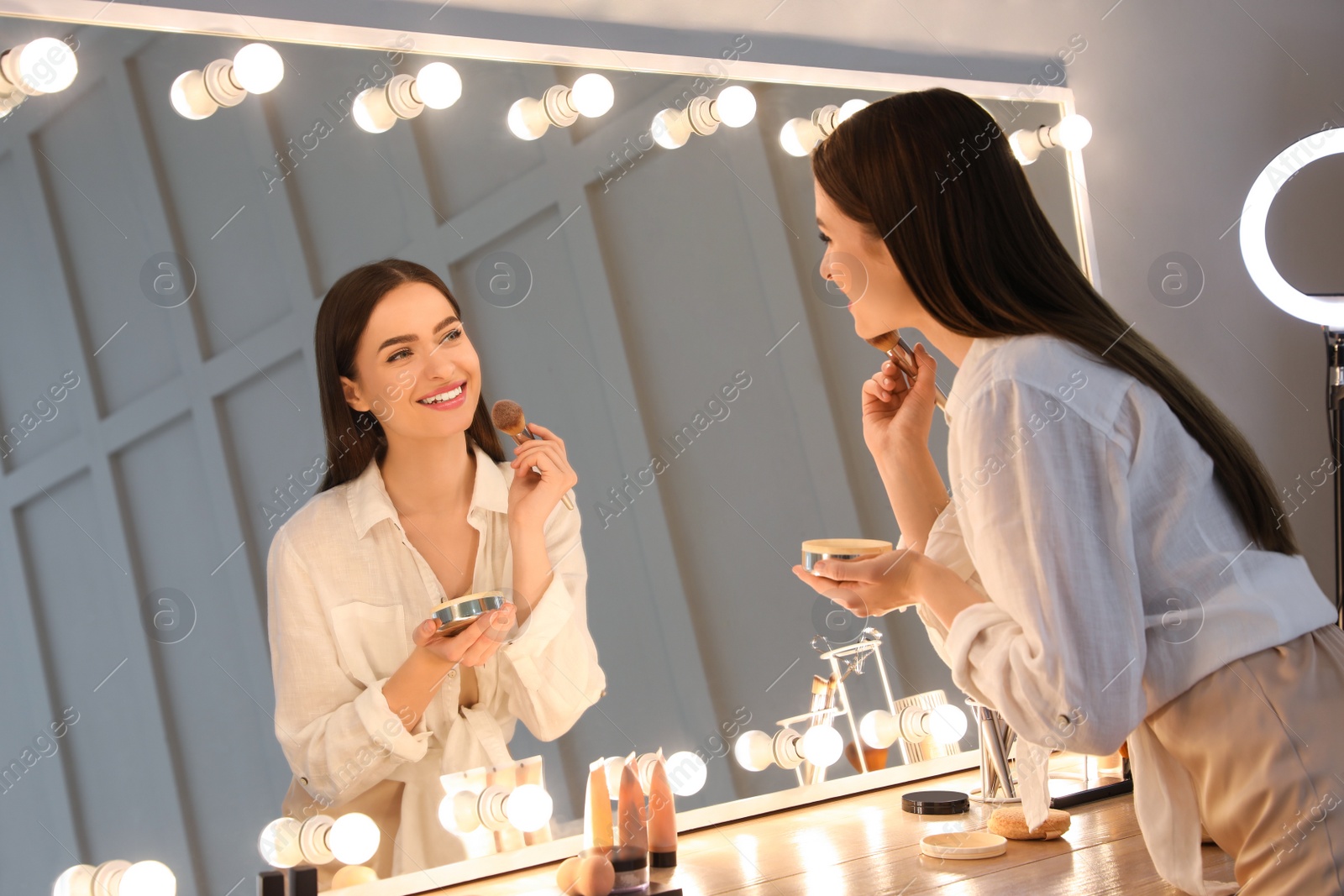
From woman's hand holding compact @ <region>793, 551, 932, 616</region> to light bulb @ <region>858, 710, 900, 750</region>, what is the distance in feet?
1.19

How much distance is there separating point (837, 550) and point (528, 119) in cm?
60

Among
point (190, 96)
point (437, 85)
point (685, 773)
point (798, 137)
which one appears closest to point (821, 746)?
point (685, 773)

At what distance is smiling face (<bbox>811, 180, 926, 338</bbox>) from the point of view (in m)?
0.99

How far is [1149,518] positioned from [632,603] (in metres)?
0.58

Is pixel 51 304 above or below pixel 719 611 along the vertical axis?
above

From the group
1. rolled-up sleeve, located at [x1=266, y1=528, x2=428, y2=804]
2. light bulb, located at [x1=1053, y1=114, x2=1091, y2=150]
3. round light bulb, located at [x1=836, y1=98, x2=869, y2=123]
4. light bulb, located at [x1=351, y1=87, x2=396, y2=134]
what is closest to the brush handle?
rolled-up sleeve, located at [x1=266, y1=528, x2=428, y2=804]

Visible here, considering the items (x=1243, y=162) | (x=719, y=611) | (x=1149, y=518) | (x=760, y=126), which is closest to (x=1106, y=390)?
(x=1149, y=518)

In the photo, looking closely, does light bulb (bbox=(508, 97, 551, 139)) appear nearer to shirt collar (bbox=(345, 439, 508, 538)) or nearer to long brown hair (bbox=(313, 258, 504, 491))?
long brown hair (bbox=(313, 258, 504, 491))

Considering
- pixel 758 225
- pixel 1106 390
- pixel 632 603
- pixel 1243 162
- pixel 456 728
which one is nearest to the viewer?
pixel 1106 390

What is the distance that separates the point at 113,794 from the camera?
1.01 metres

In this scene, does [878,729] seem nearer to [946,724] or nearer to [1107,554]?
[946,724]

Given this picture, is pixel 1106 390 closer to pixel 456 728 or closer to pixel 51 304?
pixel 456 728

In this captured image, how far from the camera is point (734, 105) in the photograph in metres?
1.38

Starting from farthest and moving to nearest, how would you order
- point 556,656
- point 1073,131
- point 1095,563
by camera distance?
1. point 1073,131
2. point 556,656
3. point 1095,563
